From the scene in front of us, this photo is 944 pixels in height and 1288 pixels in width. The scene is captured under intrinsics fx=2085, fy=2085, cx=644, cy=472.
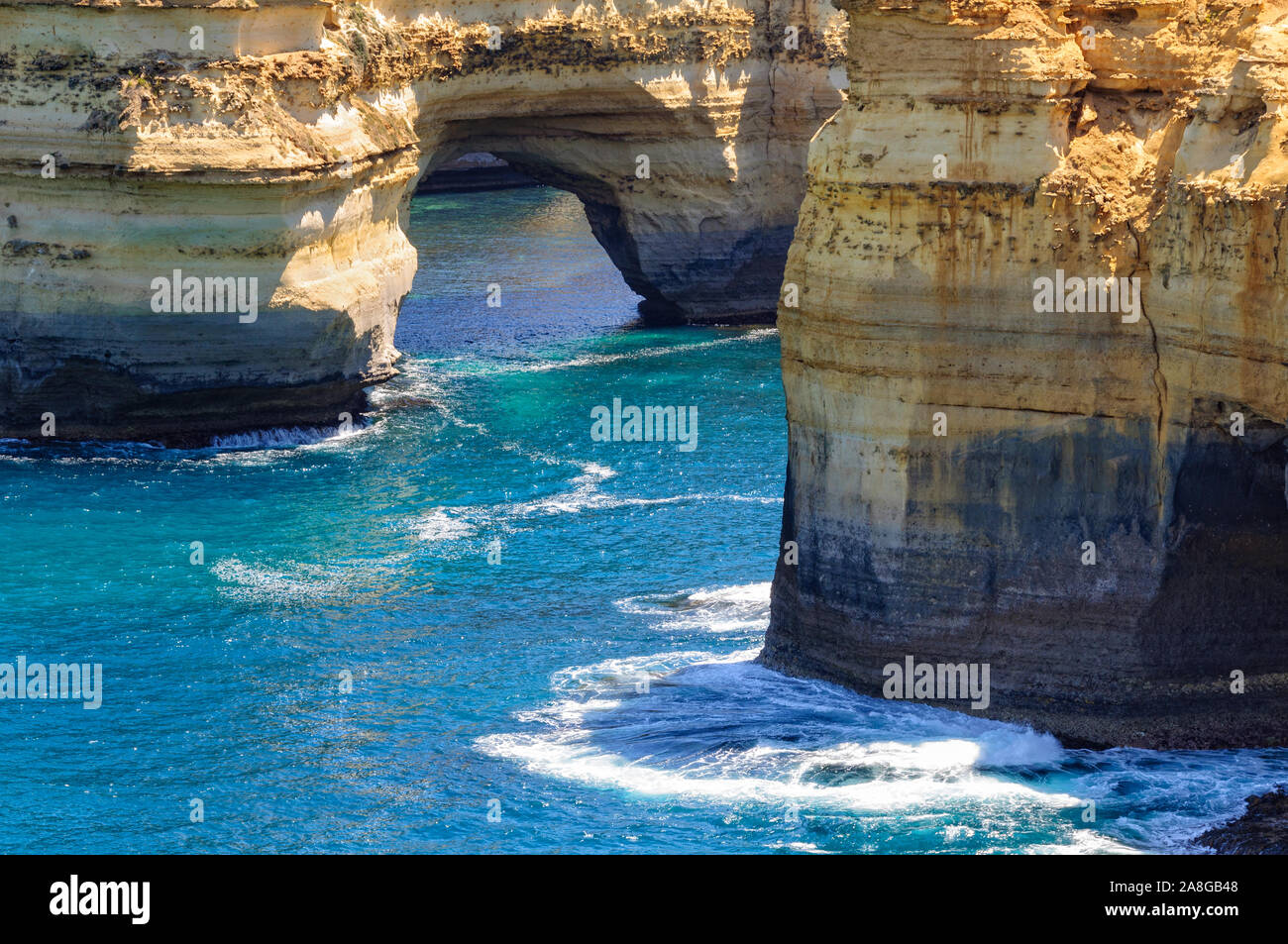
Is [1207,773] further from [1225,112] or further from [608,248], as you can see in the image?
[608,248]

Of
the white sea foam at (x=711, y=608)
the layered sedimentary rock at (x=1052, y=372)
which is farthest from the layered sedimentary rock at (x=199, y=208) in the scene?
the layered sedimentary rock at (x=1052, y=372)

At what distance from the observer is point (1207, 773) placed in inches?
829

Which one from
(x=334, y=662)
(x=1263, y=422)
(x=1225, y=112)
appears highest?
(x=1225, y=112)

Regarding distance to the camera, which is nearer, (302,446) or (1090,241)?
(1090,241)

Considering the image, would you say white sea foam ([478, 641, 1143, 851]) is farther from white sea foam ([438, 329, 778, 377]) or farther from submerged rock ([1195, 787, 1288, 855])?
white sea foam ([438, 329, 778, 377])

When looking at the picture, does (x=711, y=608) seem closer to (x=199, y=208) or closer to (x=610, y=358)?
(x=199, y=208)

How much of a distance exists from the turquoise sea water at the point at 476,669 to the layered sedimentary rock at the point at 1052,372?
3.41 feet

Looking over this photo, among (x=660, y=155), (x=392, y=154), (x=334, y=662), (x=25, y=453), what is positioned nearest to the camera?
(x=334, y=662)

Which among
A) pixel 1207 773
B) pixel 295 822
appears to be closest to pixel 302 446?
pixel 295 822

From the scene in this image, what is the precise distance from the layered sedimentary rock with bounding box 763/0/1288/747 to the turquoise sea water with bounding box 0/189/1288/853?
1.04 m

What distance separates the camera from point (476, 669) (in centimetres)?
2584

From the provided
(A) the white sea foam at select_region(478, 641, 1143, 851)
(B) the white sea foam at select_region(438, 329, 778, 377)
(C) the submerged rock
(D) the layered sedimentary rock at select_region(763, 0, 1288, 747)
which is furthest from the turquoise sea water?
(B) the white sea foam at select_region(438, 329, 778, 377)

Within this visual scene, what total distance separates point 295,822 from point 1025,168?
33.4 feet

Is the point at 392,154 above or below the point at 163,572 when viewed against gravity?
above
